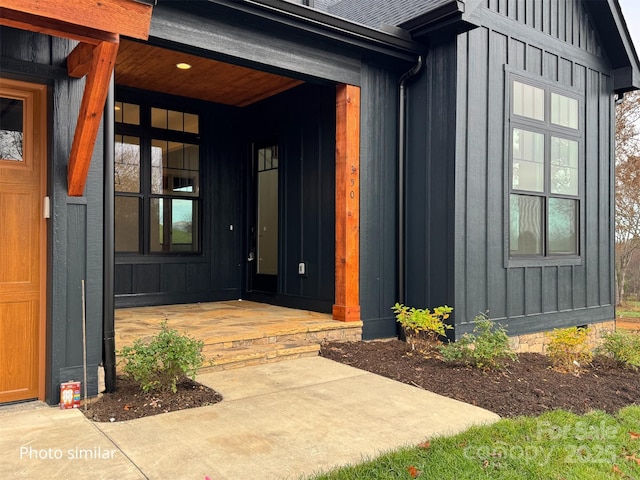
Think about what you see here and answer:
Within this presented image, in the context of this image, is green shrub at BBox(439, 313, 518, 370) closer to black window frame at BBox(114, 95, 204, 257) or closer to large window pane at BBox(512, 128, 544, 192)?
large window pane at BBox(512, 128, 544, 192)

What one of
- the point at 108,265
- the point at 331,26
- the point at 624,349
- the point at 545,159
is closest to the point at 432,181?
the point at 545,159

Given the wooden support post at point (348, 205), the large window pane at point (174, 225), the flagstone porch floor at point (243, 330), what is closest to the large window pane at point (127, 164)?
the large window pane at point (174, 225)

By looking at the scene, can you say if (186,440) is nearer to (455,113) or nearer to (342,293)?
(342,293)

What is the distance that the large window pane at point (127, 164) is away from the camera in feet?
22.0

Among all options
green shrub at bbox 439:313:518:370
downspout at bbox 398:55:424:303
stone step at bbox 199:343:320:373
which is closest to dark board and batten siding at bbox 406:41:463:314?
downspout at bbox 398:55:424:303

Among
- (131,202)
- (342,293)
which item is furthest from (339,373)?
(131,202)

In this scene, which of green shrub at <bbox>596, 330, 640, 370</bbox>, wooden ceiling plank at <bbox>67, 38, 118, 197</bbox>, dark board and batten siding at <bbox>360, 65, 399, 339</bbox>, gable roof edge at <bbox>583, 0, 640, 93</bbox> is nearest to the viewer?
wooden ceiling plank at <bbox>67, 38, 118, 197</bbox>

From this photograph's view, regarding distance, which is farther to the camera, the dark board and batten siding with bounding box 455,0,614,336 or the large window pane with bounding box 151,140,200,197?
the large window pane with bounding box 151,140,200,197

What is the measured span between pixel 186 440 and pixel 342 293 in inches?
117

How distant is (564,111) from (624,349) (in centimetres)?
342

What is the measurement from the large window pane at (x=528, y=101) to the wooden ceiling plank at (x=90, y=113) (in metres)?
4.92

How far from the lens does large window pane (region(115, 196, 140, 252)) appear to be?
6676 millimetres

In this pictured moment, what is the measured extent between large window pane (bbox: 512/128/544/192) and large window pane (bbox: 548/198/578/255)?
43 centimetres

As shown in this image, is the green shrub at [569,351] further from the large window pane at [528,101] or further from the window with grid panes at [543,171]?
the large window pane at [528,101]
